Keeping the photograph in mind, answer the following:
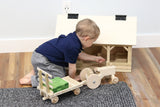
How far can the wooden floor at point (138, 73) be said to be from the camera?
5.74 feet

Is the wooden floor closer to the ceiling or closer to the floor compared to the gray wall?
closer to the floor

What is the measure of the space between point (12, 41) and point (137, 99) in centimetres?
111

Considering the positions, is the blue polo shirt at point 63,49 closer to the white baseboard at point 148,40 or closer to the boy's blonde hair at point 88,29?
the boy's blonde hair at point 88,29

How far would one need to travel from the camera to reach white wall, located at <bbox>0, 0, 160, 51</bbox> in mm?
2150

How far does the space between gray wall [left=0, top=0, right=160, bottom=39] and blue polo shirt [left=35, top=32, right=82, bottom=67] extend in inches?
15.9

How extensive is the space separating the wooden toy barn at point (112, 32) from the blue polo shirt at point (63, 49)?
160mm

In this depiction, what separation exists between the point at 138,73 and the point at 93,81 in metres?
0.39

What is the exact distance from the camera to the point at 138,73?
1.99 meters

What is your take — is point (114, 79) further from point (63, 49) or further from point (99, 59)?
point (63, 49)

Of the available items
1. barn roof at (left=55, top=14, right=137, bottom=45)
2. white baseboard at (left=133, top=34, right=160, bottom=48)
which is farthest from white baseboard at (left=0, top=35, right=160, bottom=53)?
barn roof at (left=55, top=14, right=137, bottom=45)

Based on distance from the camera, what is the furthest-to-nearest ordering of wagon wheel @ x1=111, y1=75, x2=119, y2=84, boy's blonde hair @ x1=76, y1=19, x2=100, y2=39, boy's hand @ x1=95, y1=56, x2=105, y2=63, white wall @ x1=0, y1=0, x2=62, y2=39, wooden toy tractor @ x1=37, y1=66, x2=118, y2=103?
white wall @ x1=0, y1=0, x2=62, y2=39 → boy's hand @ x1=95, y1=56, x2=105, y2=63 → wagon wheel @ x1=111, y1=75, x2=119, y2=84 → boy's blonde hair @ x1=76, y1=19, x2=100, y2=39 → wooden toy tractor @ x1=37, y1=66, x2=118, y2=103

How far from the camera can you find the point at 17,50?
2.29 meters

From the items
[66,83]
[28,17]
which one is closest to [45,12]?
[28,17]

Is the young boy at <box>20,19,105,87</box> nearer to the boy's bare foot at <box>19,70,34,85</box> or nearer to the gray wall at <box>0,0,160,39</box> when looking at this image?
the boy's bare foot at <box>19,70,34,85</box>
